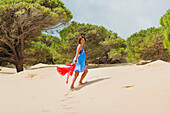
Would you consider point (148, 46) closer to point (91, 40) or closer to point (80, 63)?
point (91, 40)

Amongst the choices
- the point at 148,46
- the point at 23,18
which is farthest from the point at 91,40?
the point at 23,18

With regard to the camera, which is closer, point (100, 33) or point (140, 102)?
point (140, 102)

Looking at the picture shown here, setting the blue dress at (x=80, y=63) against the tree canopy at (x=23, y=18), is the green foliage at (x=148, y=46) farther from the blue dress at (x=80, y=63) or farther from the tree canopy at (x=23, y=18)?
the blue dress at (x=80, y=63)

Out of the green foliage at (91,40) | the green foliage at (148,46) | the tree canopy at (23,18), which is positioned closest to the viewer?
the tree canopy at (23,18)

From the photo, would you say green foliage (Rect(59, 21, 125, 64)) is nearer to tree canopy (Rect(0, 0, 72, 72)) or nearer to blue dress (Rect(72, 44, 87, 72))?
tree canopy (Rect(0, 0, 72, 72))

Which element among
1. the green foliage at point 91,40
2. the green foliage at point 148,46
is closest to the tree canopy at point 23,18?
the green foliage at point 91,40

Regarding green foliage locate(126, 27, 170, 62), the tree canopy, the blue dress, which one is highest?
the tree canopy

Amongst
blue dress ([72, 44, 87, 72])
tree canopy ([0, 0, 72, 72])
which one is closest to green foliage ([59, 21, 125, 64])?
tree canopy ([0, 0, 72, 72])

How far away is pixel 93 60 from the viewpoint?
22.8m

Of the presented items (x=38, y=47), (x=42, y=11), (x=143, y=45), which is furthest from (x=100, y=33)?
(x=42, y=11)

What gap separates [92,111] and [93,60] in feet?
67.3

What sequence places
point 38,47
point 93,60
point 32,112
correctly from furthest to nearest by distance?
1. point 93,60
2. point 38,47
3. point 32,112

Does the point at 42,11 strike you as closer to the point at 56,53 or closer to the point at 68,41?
the point at 68,41

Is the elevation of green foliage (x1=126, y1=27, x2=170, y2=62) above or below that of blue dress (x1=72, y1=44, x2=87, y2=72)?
above
